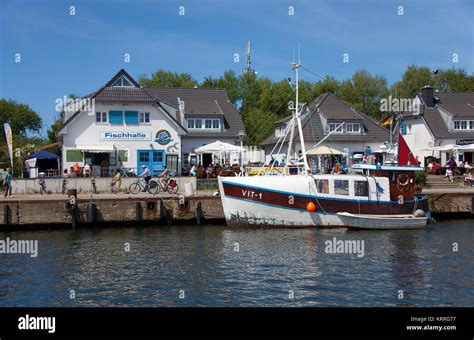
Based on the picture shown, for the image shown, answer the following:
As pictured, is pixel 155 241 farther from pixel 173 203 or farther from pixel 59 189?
pixel 59 189

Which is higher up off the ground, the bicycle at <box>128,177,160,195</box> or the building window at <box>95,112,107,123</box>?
the building window at <box>95,112,107,123</box>

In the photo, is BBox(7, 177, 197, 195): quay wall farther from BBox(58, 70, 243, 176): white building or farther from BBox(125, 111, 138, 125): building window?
BBox(125, 111, 138, 125): building window

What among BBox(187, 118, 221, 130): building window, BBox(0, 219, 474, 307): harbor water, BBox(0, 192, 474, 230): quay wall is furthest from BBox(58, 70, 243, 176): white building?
BBox(0, 219, 474, 307): harbor water

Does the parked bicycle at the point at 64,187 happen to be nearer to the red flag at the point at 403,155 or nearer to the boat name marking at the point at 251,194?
the boat name marking at the point at 251,194

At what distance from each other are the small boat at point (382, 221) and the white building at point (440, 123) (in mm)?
26708

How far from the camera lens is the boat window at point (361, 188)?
28.2 m

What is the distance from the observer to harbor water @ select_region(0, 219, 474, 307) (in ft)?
48.9

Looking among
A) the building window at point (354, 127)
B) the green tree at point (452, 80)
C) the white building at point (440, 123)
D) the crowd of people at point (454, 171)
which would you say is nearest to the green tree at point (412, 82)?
the green tree at point (452, 80)

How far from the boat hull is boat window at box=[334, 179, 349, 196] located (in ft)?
1.36

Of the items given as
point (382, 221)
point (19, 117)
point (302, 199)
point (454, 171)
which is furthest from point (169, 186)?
point (19, 117)

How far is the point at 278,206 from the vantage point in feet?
90.7

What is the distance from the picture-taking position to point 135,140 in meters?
42.6

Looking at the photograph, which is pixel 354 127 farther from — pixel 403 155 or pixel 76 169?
pixel 76 169
